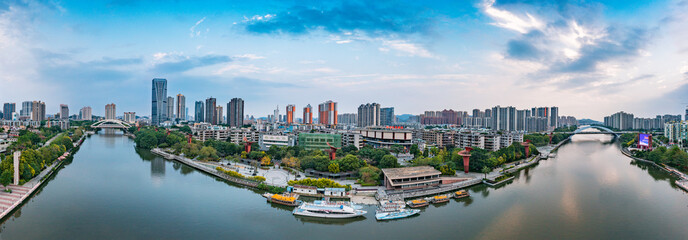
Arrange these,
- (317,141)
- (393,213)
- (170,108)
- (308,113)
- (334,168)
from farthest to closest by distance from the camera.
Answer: (170,108) < (308,113) < (317,141) < (334,168) < (393,213)

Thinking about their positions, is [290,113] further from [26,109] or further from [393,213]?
[26,109]

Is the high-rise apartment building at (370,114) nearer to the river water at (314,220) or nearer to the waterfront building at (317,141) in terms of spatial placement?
the waterfront building at (317,141)

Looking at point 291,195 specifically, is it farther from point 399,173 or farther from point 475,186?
point 475,186

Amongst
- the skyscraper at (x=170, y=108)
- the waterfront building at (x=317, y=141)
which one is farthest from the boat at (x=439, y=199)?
the skyscraper at (x=170, y=108)

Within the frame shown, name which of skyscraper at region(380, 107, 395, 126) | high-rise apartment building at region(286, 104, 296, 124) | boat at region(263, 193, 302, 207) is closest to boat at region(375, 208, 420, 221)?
boat at region(263, 193, 302, 207)

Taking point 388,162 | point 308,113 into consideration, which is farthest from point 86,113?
point 388,162

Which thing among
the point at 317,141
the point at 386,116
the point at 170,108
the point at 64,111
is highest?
the point at 170,108

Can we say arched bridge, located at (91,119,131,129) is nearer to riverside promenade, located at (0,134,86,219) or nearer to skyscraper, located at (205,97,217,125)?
skyscraper, located at (205,97,217,125)

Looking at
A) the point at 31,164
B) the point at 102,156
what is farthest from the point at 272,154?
the point at 102,156
